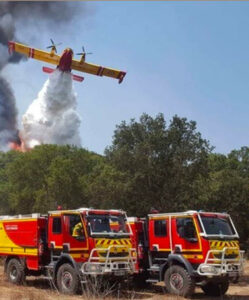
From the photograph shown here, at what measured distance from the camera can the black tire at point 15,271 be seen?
55.1 feet

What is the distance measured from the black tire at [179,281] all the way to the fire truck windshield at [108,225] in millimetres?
1862

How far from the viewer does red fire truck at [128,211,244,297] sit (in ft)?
46.2

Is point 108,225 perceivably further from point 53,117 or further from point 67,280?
point 53,117

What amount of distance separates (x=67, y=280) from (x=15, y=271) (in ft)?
10.7

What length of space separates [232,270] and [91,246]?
171 inches

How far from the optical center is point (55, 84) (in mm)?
61531

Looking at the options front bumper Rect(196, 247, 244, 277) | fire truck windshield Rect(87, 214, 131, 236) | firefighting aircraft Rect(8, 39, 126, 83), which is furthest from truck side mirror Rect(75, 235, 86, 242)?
firefighting aircraft Rect(8, 39, 126, 83)

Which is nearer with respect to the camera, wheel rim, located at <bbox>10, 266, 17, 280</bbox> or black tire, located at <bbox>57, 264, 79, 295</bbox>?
black tire, located at <bbox>57, 264, 79, 295</bbox>

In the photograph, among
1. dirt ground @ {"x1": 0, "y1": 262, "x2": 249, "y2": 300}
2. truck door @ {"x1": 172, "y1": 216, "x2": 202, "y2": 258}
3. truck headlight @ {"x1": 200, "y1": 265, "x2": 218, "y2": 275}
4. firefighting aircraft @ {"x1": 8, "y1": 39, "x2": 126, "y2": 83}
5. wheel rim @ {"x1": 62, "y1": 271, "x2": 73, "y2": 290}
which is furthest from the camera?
firefighting aircraft @ {"x1": 8, "y1": 39, "x2": 126, "y2": 83}

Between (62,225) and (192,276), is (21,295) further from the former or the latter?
(192,276)

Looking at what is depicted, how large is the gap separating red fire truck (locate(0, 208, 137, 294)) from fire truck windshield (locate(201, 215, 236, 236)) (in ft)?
8.33

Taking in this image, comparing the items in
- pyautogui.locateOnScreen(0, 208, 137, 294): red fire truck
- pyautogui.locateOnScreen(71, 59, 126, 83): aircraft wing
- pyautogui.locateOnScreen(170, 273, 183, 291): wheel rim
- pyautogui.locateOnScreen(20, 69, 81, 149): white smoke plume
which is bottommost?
pyautogui.locateOnScreen(170, 273, 183, 291): wheel rim

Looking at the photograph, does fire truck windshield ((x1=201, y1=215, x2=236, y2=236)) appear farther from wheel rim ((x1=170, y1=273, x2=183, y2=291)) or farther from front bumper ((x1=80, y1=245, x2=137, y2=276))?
front bumper ((x1=80, y1=245, x2=137, y2=276))

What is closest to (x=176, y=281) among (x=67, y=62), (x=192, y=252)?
(x=192, y=252)
